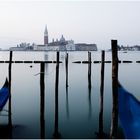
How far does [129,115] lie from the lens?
9133mm

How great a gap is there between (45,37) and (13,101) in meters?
163

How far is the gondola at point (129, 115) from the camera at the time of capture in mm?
8306

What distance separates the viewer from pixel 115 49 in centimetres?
838

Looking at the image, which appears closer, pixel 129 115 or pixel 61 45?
pixel 129 115

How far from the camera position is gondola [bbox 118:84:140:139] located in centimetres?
831

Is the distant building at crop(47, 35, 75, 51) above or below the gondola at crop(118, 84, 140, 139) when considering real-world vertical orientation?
above

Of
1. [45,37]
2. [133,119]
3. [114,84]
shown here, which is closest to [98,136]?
[133,119]

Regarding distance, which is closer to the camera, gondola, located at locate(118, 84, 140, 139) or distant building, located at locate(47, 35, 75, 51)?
gondola, located at locate(118, 84, 140, 139)

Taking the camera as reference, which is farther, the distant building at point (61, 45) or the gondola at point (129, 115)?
the distant building at point (61, 45)

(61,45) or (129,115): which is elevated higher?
(61,45)

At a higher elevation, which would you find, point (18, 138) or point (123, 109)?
point (123, 109)

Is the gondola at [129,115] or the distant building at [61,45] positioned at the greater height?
the distant building at [61,45]

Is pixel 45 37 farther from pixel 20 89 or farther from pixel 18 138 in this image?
pixel 18 138

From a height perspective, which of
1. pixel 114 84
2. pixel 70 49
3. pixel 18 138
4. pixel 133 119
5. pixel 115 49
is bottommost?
pixel 18 138
